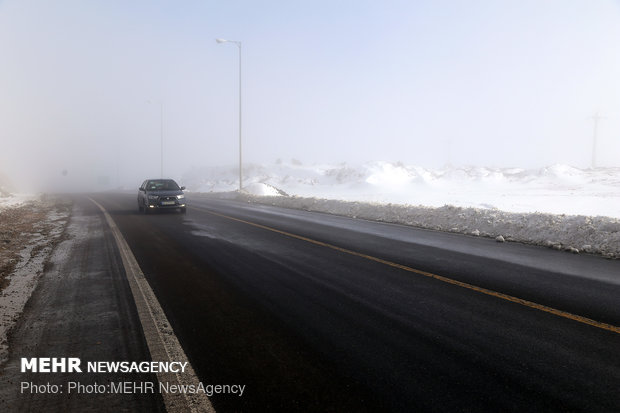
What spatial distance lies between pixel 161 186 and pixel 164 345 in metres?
16.0

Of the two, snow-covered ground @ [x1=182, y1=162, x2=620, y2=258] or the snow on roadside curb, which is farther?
snow-covered ground @ [x1=182, y1=162, x2=620, y2=258]

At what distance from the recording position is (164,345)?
355cm

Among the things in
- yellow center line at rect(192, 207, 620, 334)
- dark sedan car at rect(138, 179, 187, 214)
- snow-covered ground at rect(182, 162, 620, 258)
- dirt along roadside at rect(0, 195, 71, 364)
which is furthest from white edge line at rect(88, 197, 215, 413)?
dark sedan car at rect(138, 179, 187, 214)

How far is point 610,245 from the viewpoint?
820cm

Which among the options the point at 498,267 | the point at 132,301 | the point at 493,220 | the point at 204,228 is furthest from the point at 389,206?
the point at 132,301

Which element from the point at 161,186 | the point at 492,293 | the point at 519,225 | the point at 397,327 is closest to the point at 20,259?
the point at 397,327

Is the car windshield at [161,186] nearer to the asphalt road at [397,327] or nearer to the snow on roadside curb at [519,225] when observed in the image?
the snow on roadside curb at [519,225]

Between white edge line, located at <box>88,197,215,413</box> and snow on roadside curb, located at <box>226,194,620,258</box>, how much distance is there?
28.7 feet

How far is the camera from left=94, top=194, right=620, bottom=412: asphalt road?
274 cm
